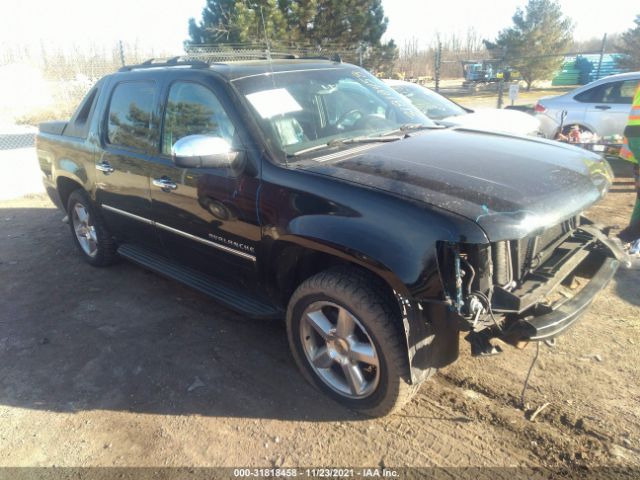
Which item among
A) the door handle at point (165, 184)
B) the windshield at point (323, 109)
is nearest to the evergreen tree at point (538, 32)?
the windshield at point (323, 109)

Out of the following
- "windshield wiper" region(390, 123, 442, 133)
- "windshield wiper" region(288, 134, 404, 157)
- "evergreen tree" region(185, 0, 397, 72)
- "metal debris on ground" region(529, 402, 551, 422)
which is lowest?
"metal debris on ground" region(529, 402, 551, 422)

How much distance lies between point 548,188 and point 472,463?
144 cm

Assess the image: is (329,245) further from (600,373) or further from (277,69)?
(600,373)

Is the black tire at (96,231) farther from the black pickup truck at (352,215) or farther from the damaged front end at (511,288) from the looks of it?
the damaged front end at (511,288)

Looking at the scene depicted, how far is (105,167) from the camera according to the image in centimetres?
427

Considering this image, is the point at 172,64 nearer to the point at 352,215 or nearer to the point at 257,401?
the point at 352,215

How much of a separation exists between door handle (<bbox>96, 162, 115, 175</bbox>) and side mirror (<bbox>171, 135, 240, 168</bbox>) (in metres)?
1.57

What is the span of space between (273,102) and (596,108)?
25.8 ft

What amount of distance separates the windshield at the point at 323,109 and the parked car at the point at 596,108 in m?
6.05

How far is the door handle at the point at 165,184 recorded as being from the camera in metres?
3.50

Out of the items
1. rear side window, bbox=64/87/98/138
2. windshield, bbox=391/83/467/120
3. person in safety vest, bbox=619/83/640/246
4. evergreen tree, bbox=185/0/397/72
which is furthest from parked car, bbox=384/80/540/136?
evergreen tree, bbox=185/0/397/72

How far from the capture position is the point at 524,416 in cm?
275

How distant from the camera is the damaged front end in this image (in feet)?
7.39

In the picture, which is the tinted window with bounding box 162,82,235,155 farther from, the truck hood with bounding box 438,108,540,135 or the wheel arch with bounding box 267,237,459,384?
the truck hood with bounding box 438,108,540,135
